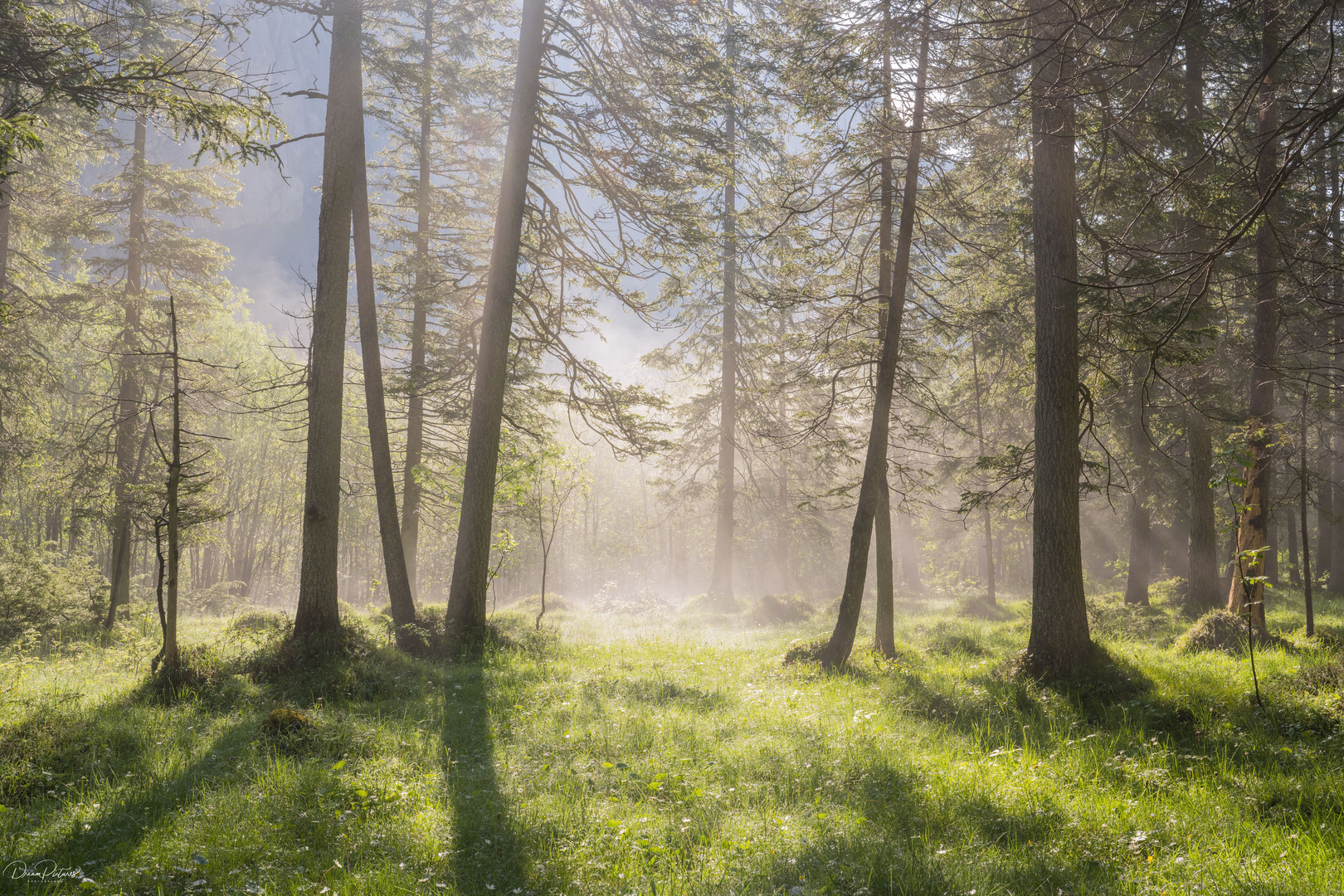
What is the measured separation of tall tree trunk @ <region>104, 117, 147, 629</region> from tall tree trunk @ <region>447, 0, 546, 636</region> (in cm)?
988

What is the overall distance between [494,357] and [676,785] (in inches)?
307

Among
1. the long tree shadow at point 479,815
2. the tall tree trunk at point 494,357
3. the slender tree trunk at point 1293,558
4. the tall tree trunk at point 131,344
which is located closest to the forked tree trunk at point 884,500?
the tall tree trunk at point 494,357

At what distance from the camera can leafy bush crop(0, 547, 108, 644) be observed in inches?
437

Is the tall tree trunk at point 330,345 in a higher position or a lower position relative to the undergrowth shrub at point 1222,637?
higher

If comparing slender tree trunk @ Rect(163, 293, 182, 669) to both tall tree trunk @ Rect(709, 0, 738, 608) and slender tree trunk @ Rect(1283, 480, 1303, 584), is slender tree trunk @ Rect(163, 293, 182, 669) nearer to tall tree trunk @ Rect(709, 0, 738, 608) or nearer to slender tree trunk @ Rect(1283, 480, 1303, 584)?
tall tree trunk @ Rect(709, 0, 738, 608)

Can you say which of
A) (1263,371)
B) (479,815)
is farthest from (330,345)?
(1263,371)

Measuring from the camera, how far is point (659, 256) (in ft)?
37.7

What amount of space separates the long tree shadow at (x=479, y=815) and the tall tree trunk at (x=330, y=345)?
3236mm

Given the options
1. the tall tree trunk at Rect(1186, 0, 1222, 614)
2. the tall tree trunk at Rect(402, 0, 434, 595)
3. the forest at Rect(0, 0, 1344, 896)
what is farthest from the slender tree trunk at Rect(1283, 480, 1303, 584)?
the tall tree trunk at Rect(402, 0, 434, 595)

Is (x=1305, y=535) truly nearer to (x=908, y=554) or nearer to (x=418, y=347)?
(x=418, y=347)

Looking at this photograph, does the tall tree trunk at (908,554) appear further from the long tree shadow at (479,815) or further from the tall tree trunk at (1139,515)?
the long tree shadow at (479,815)

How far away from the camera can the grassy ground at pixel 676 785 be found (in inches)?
146

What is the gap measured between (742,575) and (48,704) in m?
40.6

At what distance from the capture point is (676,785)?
4984 mm
